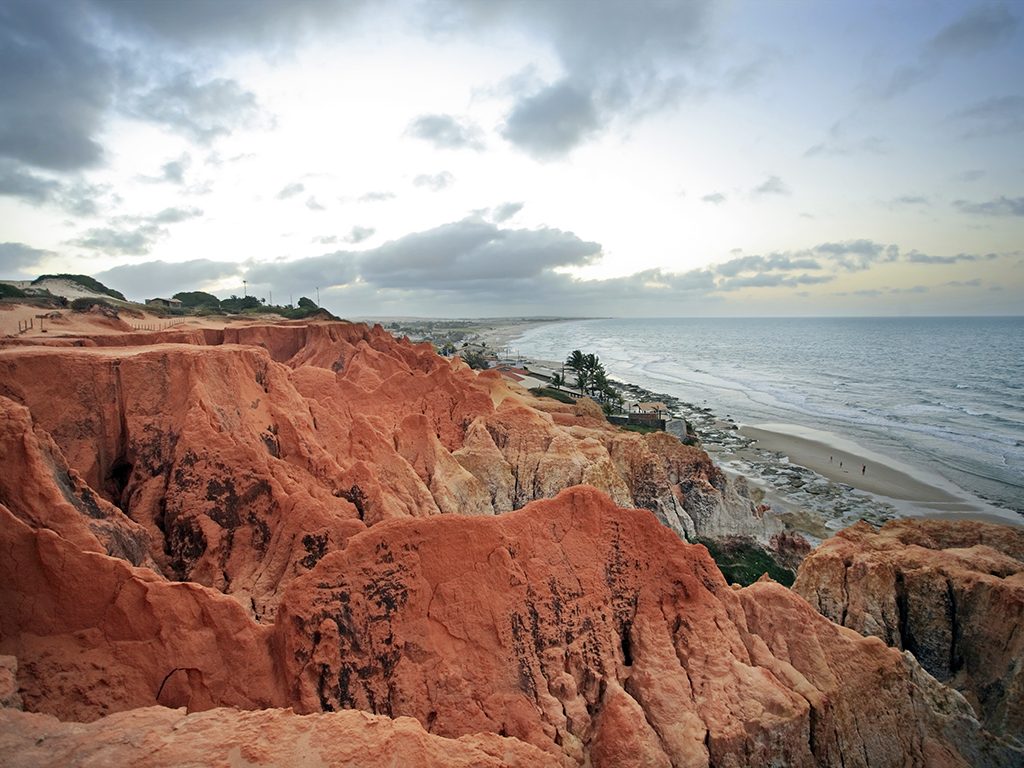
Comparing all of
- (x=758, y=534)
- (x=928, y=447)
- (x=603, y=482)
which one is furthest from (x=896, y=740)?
(x=928, y=447)

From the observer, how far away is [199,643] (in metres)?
9.09

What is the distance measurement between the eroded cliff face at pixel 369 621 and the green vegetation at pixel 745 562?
13732 mm

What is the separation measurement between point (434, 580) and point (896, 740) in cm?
1018

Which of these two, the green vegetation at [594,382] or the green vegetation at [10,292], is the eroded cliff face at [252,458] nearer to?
the green vegetation at [10,292]

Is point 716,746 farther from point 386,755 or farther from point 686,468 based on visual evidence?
point 686,468

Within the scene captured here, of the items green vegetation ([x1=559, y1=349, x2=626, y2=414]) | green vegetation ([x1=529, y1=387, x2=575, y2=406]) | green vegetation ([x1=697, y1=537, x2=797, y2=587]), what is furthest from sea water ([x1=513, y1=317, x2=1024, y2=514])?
green vegetation ([x1=697, y1=537, x2=797, y2=587])

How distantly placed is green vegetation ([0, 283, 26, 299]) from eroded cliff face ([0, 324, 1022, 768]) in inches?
1632

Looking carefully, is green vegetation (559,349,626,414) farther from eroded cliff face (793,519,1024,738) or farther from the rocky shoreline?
eroded cliff face (793,519,1024,738)

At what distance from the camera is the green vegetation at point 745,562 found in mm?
25359

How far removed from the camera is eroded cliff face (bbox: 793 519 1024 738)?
14055 millimetres

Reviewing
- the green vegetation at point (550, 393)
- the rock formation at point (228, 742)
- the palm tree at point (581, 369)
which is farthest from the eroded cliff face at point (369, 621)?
the palm tree at point (581, 369)

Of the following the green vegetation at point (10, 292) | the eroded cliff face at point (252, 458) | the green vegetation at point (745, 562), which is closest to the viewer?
the eroded cliff face at point (252, 458)

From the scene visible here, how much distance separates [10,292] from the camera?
150 ft

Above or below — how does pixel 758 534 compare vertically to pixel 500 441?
below
